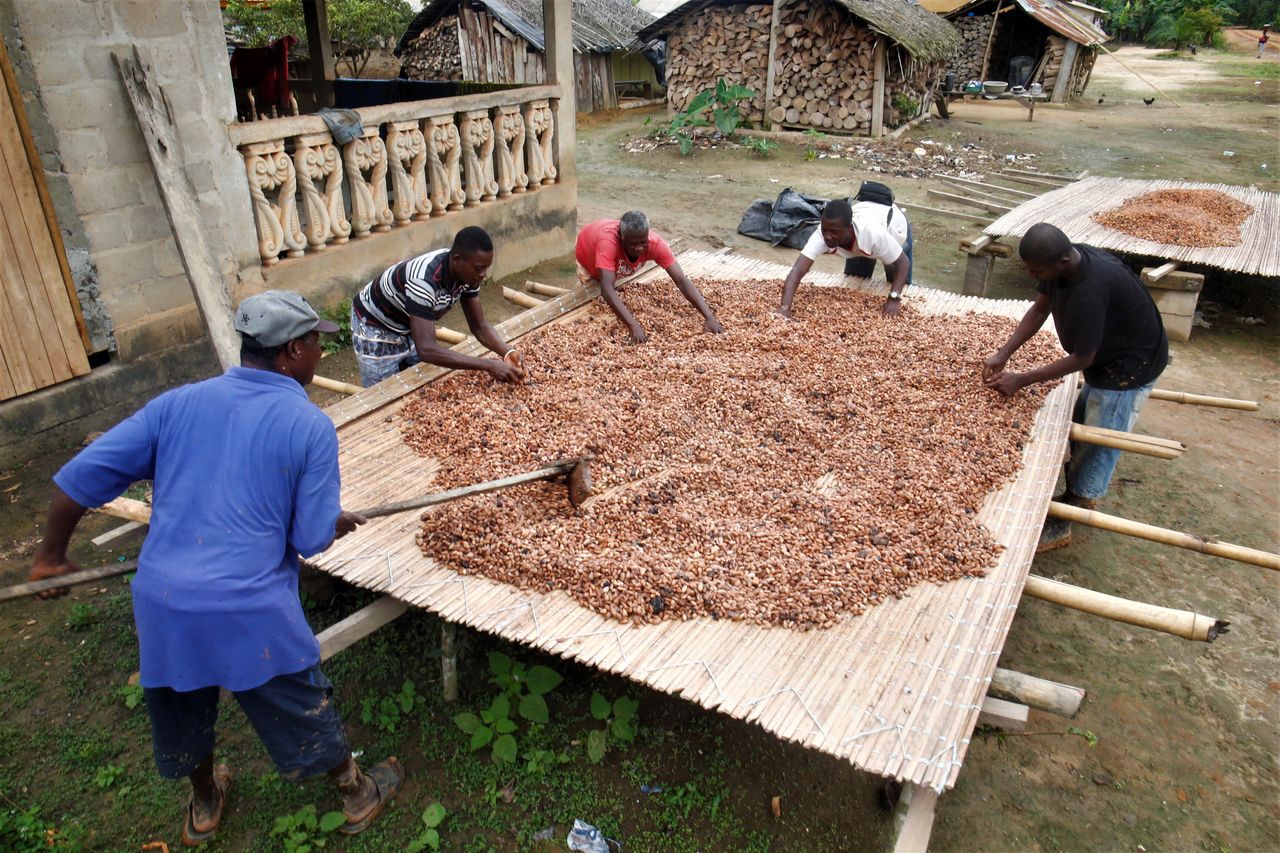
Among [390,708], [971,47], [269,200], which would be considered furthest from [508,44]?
[390,708]

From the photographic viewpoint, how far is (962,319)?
4676 mm

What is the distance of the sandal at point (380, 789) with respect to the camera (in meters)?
2.36

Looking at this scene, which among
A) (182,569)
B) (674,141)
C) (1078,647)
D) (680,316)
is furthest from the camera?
(674,141)

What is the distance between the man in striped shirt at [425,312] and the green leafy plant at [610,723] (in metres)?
1.56

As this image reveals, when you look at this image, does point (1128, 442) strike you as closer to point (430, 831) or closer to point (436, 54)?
point (430, 831)

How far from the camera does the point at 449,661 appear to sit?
2.74 metres

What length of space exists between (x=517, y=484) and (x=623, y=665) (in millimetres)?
814

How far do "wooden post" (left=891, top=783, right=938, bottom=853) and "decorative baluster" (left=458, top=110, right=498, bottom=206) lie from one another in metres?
5.45

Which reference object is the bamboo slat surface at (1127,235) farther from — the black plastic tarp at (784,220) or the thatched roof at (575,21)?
the thatched roof at (575,21)

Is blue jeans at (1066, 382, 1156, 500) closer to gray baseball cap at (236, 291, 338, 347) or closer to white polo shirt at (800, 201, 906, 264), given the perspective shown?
white polo shirt at (800, 201, 906, 264)

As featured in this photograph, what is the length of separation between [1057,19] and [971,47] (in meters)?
2.09

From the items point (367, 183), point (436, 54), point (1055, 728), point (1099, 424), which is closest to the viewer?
point (1055, 728)

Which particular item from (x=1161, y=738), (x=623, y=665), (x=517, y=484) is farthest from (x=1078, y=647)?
(x=517, y=484)

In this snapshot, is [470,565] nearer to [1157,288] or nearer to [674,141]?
[1157,288]
